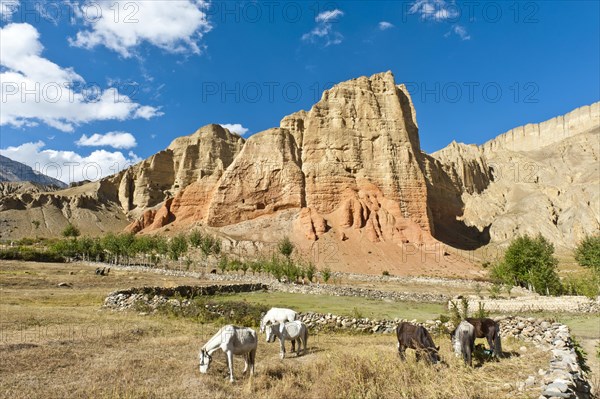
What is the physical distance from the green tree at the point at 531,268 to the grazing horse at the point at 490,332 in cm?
3579

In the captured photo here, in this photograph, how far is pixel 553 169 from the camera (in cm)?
16662

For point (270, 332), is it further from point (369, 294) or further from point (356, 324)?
point (369, 294)

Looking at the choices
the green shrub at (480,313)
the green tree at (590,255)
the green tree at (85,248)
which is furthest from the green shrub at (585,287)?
the green tree at (85,248)

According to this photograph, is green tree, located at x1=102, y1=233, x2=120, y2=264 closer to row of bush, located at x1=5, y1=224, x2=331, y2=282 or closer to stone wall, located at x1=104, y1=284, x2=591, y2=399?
row of bush, located at x1=5, y1=224, x2=331, y2=282

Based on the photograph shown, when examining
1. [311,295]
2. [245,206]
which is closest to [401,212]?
[245,206]

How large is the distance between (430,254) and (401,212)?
46.6 feet

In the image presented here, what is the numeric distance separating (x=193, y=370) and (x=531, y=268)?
4918 cm

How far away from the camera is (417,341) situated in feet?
41.5

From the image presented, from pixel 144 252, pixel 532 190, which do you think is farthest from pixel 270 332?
pixel 532 190

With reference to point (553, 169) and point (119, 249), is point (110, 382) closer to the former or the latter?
point (119, 249)

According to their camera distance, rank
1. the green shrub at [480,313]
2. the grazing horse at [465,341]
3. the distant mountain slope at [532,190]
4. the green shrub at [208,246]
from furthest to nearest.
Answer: the distant mountain slope at [532,190], the green shrub at [208,246], the green shrub at [480,313], the grazing horse at [465,341]

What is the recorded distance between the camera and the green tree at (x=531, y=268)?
47031 millimetres

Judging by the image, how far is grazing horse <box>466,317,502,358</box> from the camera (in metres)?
13.8

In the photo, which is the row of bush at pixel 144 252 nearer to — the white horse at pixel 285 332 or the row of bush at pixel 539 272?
the row of bush at pixel 539 272
